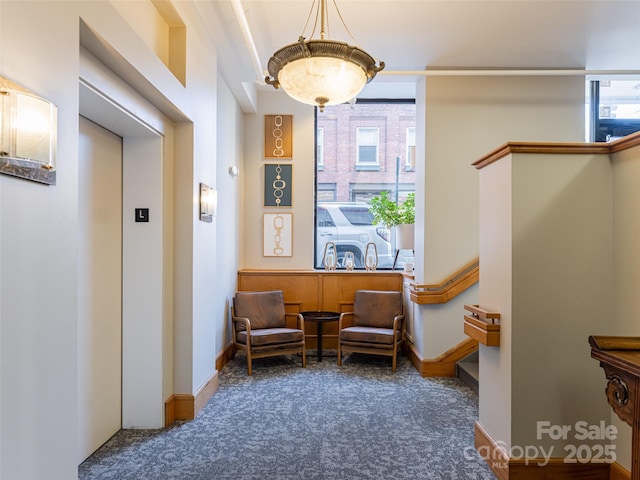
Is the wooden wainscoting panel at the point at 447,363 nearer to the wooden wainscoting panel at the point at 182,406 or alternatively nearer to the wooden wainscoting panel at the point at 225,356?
the wooden wainscoting panel at the point at 225,356

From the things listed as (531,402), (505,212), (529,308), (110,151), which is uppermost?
(110,151)

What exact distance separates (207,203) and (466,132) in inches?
117

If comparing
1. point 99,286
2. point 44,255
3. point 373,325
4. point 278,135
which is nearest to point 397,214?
point 373,325

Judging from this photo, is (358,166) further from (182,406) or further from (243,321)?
(182,406)

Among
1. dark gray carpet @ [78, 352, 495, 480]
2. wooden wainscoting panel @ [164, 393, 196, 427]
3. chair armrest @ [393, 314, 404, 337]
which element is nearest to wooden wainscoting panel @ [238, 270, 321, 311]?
chair armrest @ [393, 314, 404, 337]

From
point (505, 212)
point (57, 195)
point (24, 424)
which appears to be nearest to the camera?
point (24, 424)

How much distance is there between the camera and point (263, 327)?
4.84 metres

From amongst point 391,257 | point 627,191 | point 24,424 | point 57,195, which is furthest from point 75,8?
point 391,257

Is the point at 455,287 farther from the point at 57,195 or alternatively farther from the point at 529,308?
the point at 57,195

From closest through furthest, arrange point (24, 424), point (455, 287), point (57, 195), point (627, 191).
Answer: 1. point (24, 424)
2. point (57, 195)
3. point (627, 191)
4. point (455, 287)

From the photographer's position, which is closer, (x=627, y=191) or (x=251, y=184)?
(x=627, y=191)

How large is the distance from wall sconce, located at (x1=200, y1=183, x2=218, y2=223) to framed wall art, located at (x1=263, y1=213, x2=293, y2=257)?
2.03 metres

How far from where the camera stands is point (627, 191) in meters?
2.14

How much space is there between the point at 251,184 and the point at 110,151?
293 centimetres
